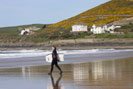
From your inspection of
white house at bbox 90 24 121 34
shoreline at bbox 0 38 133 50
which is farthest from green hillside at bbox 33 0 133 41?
shoreline at bbox 0 38 133 50

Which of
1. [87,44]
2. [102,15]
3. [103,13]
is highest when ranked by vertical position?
[103,13]

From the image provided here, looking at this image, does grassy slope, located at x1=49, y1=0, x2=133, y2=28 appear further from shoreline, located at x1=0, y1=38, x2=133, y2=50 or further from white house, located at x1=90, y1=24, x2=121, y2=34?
shoreline, located at x1=0, y1=38, x2=133, y2=50

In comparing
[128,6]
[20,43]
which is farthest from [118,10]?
[20,43]

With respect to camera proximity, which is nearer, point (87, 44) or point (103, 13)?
point (87, 44)

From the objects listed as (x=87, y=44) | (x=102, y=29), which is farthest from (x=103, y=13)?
(x=87, y=44)

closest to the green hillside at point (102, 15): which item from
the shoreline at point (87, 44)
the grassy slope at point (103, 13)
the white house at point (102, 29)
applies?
the grassy slope at point (103, 13)

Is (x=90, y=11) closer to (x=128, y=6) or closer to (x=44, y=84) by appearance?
(x=128, y=6)

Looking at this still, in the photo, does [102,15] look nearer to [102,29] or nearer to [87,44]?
[102,29]

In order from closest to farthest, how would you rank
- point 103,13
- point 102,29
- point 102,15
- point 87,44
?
point 87,44 < point 102,29 < point 102,15 < point 103,13

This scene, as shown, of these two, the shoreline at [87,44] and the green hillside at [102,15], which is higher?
the green hillside at [102,15]

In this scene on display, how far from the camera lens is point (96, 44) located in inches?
2889

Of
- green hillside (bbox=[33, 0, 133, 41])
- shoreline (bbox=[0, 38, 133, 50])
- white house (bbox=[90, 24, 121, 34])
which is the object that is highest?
green hillside (bbox=[33, 0, 133, 41])

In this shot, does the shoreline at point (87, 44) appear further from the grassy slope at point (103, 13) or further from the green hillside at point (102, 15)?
the grassy slope at point (103, 13)

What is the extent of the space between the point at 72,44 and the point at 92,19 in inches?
1550
